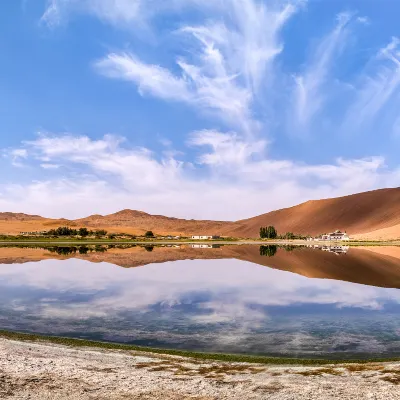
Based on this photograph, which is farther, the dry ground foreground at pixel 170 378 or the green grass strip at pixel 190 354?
the green grass strip at pixel 190 354

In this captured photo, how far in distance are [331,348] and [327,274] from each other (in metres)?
25.3

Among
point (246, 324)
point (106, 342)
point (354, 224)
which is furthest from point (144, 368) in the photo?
point (354, 224)

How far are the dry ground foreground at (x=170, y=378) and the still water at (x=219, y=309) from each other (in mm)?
2407

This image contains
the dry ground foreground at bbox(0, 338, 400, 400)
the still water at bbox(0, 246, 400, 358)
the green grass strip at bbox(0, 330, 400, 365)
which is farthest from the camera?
the still water at bbox(0, 246, 400, 358)

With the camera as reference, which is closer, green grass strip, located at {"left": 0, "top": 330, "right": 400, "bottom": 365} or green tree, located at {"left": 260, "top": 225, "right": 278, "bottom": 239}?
green grass strip, located at {"left": 0, "top": 330, "right": 400, "bottom": 365}

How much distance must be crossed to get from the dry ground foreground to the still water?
2407 millimetres

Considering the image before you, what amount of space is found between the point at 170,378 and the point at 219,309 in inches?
443

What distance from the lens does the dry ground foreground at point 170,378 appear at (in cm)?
936

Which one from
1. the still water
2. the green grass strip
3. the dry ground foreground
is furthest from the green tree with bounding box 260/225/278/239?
the dry ground foreground

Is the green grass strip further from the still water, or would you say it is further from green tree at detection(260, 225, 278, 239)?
green tree at detection(260, 225, 278, 239)

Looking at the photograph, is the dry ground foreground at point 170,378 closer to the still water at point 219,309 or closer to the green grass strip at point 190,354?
the green grass strip at point 190,354

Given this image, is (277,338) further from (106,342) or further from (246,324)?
(106,342)

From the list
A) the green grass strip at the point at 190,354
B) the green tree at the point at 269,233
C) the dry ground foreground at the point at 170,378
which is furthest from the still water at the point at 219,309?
the green tree at the point at 269,233

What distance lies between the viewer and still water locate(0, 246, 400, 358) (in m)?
15.5
